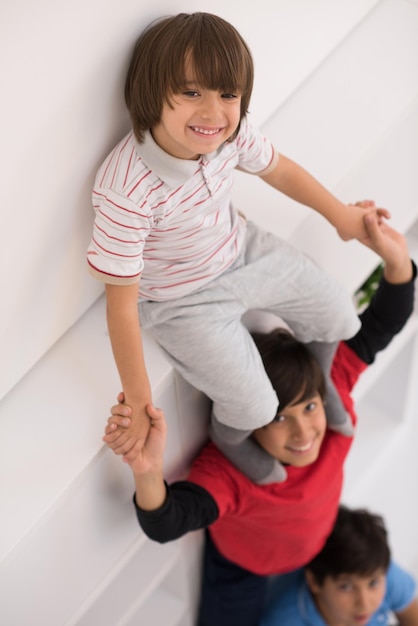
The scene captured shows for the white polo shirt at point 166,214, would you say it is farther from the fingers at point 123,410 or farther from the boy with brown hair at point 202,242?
the fingers at point 123,410

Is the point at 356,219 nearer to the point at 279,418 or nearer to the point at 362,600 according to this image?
the point at 279,418

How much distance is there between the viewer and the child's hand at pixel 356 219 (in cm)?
112

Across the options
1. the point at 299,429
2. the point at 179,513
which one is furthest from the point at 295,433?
the point at 179,513

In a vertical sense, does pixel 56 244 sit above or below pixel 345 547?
above

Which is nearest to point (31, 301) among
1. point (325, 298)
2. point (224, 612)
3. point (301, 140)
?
point (325, 298)

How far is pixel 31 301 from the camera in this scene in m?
0.94

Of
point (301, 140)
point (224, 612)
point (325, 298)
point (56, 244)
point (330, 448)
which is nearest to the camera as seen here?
point (56, 244)

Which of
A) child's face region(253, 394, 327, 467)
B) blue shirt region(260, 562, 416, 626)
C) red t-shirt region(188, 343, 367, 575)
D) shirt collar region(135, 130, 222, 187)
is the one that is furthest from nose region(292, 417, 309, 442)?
blue shirt region(260, 562, 416, 626)

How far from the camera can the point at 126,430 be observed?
97 centimetres

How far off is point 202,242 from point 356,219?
27 cm

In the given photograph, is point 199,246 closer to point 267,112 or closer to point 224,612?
Result: point 267,112

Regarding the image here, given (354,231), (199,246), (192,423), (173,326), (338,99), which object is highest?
(338,99)

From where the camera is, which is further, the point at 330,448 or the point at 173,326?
the point at 330,448

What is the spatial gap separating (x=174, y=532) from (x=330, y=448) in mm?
344
